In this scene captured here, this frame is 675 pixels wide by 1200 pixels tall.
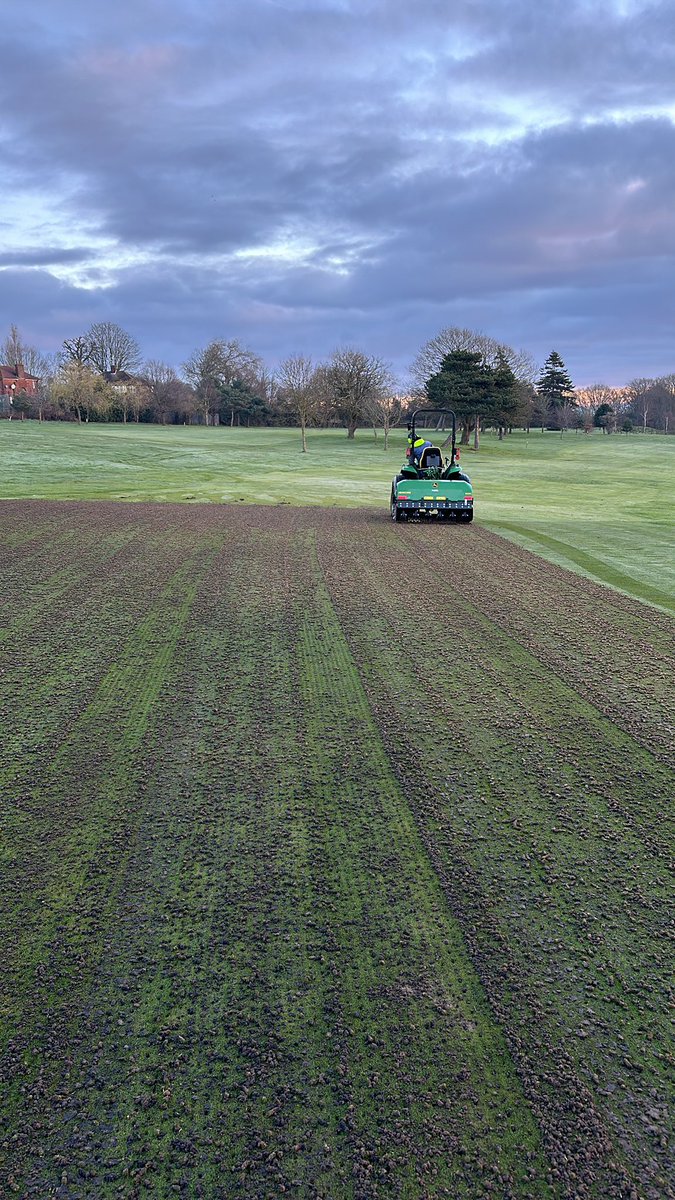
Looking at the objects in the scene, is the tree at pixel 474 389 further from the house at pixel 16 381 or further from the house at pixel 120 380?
the house at pixel 16 381

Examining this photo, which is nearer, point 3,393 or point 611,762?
point 611,762

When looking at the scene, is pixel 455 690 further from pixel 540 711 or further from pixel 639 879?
pixel 639 879

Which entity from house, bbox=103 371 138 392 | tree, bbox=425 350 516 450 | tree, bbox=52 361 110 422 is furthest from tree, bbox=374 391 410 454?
house, bbox=103 371 138 392

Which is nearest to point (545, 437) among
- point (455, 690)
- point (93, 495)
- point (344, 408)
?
point (344, 408)

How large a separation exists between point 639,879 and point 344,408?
68.4 m

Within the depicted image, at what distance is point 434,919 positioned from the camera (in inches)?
173

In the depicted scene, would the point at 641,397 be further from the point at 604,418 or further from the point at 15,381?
the point at 15,381

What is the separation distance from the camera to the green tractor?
696 inches

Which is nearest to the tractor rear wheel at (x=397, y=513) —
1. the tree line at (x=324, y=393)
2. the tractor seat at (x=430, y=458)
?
the tractor seat at (x=430, y=458)

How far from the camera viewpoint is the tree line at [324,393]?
63875 millimetres

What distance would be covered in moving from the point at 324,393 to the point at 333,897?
6704cm

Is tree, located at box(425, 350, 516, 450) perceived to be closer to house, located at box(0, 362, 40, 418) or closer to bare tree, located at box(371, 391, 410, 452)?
bare tree, located at box(371, 391, 410, 452)

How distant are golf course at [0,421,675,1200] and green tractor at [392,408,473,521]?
6.97 meters

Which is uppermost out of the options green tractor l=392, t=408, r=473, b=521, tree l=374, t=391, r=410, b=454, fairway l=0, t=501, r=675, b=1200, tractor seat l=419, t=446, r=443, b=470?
tree l=374, t=391, r=410, b=454
